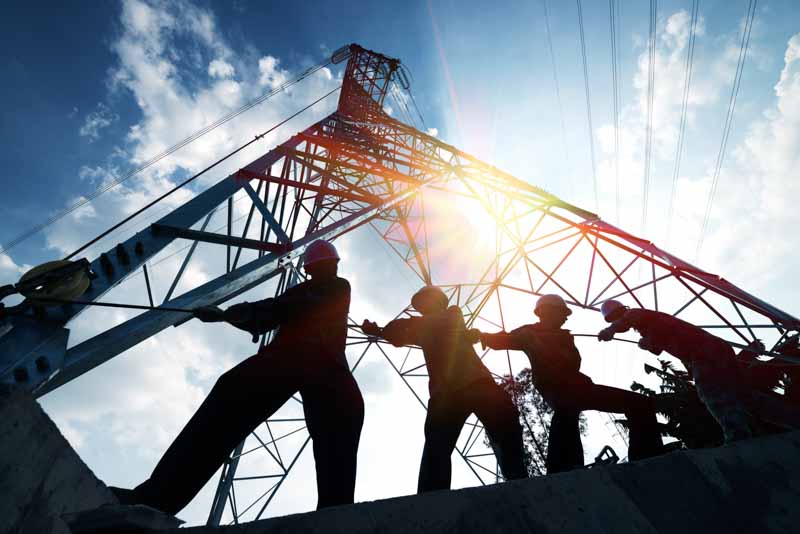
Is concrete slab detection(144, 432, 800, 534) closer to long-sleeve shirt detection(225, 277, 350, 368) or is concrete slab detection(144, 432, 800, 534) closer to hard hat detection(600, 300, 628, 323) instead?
long-sleeve shirt detection(225, 277, 350, 368)

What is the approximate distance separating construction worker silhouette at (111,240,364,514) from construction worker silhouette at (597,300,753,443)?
285 centimetres

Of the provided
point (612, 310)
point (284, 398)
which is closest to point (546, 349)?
point (612, 310)

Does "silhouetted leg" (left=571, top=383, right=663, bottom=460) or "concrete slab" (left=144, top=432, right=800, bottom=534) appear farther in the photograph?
"silhouetted leg" (left=571, top=383, right=663, bottom=460)

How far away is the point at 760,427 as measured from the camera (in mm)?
2902

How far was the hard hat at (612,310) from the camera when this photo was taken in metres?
4.90

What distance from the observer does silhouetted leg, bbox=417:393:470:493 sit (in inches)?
119

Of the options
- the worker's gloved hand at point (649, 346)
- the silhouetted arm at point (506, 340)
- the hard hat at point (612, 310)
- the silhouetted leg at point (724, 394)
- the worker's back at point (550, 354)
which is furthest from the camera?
the hard hat at point (612, 310)

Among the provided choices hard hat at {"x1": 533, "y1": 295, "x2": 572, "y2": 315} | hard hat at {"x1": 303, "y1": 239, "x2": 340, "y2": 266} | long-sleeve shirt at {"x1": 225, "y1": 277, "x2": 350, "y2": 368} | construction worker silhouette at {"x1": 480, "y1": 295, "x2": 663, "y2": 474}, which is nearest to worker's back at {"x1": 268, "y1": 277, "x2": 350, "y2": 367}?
long-sleeve shirt at {"x1": 225, "y1": 277, "x2": 350, "y2": 368}

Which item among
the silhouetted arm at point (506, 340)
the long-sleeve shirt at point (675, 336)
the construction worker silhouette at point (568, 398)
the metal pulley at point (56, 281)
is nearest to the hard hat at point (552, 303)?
the construction worker silhouette at point (568, 398)

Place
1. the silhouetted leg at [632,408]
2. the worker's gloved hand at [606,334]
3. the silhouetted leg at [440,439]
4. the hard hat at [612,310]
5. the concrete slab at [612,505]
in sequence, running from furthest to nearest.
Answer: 1. the hard hat at [612,310]
2. the worker's gloved hand at [606,334]
3. the silhouetted leg at [632,408]
4. the silhouetted leg at [440,439]
5. the concrete slab at [612,505]

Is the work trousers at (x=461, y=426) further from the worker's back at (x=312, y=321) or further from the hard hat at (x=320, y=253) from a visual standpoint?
the hard hat at (x=320, y=253)

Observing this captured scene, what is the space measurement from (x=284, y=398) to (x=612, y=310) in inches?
171

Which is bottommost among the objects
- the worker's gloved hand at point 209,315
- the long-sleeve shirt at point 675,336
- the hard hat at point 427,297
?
the worker's gloved hand at point 209,315

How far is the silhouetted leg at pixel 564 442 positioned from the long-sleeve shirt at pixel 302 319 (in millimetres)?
2222
